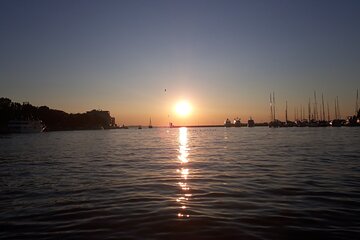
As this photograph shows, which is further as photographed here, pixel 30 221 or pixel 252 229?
pixel 30 221

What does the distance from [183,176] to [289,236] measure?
14.6m

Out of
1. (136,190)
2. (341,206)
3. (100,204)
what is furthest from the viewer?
(136,190)

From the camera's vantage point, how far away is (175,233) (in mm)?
10867

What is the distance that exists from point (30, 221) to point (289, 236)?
8.88m

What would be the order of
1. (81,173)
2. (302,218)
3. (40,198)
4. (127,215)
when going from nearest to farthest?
(302,218) < (127,215) < (40,198) < (81,173)

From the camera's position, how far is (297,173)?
80.9ft

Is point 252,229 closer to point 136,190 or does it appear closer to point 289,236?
point 289,236

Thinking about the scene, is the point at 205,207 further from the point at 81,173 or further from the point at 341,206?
the point at 81,173

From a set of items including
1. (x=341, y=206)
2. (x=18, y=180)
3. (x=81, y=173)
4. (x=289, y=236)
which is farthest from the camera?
(x=81, y=173)

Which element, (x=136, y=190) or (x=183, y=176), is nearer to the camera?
(x=136, y=190)

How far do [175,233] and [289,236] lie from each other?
3.44 m

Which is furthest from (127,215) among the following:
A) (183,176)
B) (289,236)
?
(183,176)

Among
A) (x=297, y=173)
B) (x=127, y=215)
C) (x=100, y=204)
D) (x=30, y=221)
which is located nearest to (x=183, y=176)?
(x=297, y=173)

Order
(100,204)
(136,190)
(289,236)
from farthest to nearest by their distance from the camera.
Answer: (136,190) → (100,204) → (289,236)
